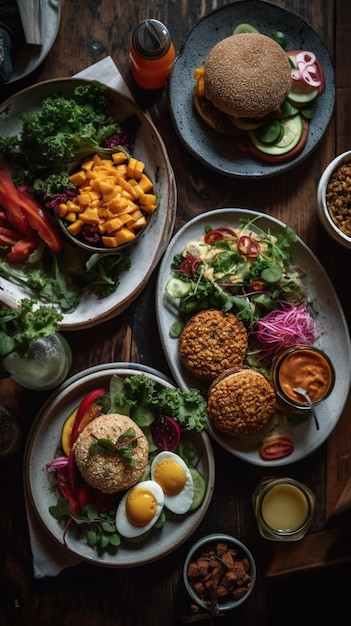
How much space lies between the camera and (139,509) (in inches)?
90.9

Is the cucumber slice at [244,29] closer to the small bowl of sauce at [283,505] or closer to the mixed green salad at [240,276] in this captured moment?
the mixed green salad at [240,276]

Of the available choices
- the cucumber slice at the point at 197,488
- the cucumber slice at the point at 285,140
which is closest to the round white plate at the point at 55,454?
the cucumber slice at the point at 197,488

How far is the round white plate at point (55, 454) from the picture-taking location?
2.38 m

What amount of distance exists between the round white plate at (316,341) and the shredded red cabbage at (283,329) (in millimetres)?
88

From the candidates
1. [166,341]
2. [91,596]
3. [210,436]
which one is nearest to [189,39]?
[166,341]

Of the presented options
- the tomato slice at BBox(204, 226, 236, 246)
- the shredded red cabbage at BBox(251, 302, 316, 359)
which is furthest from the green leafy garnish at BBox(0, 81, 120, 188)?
the shredded red cabbage at BBox(251, 302, 316, 359)

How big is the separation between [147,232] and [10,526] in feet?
4.18

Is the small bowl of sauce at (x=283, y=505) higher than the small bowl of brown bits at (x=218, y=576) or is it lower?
higher

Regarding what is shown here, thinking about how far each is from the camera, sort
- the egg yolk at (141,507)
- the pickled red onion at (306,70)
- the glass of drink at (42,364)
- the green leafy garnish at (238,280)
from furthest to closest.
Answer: the pickled red onion at (306,70) → the green leafy garnish at (238,280) → the egg yolk at (141,507) → the glass of drink at (42,364)

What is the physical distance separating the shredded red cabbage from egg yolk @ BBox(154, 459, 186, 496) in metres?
0.53

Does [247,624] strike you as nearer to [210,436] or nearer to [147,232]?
[210,436]

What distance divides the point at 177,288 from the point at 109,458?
0.68 m

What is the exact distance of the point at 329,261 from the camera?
2646 mm

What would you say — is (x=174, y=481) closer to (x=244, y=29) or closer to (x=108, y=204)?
(x=108, y=204)
